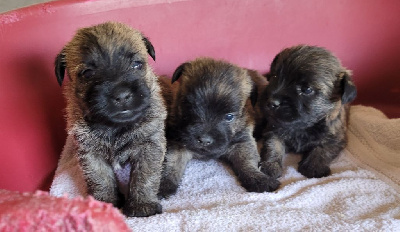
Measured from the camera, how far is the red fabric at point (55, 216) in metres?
1.01

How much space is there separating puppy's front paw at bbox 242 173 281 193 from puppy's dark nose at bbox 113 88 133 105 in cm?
91

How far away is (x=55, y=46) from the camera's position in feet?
9.04

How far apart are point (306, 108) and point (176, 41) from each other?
1.18 m

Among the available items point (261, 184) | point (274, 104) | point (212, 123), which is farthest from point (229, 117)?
point (261, 184)

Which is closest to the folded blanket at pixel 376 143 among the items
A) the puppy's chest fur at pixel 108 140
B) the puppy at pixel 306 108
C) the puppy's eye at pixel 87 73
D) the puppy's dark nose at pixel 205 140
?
the puppy at pixel 306 108

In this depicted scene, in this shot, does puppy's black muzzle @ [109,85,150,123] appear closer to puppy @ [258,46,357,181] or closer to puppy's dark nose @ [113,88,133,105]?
puppy's dark nose @ [113,88,133,105]

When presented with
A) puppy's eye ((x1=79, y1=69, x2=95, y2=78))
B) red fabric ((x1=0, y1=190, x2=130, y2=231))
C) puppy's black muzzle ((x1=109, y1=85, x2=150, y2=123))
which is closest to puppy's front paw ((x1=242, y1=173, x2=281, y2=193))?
puppy's black muzzle ((x1=109, y1=85, x2=150, y2=123))

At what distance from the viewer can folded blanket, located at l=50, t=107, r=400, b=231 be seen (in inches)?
78.6

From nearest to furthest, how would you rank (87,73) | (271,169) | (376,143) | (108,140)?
1. (87,73)
2. (108,140)
3. (271,169)
4. (376,143)

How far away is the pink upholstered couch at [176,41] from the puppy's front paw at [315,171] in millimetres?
1053

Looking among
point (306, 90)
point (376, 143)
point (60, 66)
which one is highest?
point (60, 66)

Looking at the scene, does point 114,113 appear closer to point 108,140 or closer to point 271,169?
point 108,140

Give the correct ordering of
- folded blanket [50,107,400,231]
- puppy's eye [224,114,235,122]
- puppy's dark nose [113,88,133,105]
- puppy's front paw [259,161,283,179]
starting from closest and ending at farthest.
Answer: puppy's dark nose [113,88,133,105] → folded blanket [50,107,400,231] → puppy's eye [224,114,235,122] → puppy's front paw [259,161,283,179]

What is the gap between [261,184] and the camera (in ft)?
7.68
